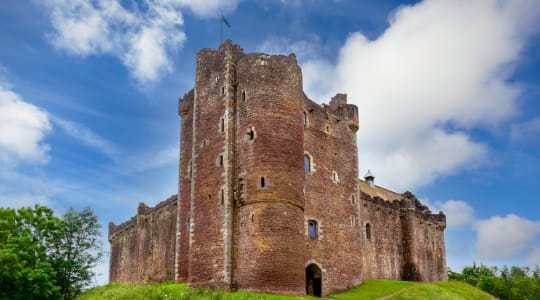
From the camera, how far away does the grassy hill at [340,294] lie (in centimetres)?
3297

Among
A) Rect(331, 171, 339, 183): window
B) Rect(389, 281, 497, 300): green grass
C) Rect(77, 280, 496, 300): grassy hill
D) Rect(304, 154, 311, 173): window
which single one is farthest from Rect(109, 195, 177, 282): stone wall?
Rect(389, 281, 497, 300): green grass

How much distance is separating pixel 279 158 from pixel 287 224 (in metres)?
4.18

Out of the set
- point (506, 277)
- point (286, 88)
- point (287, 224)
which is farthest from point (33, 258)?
point (506, 277)

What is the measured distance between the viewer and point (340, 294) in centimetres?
4078

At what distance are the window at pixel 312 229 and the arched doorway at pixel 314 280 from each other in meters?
2.05

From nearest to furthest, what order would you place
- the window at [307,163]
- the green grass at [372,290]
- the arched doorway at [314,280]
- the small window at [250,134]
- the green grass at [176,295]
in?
1. the green grass at [176,295]
2. the small window at [250,134]
3. the green grass at [372,290]
4. the arched doorway at [314,280]
5. the window at [307,163]

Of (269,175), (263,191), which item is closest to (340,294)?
(263,191)

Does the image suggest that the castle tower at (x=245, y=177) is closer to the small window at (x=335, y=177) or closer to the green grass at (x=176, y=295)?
the green grass at (x=176, y=295)

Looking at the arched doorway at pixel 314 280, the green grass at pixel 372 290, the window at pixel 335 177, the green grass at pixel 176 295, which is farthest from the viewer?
the window at pixel 335 177

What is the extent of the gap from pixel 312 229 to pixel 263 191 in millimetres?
6586

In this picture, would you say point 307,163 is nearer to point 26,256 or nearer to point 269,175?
point 269,175

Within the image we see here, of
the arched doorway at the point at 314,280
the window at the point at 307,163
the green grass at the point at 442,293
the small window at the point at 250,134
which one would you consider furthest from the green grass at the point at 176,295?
the green grass at the point at 442,293

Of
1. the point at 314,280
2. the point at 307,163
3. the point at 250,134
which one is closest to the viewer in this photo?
the point at 250,134

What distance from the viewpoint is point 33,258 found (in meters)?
39.2
